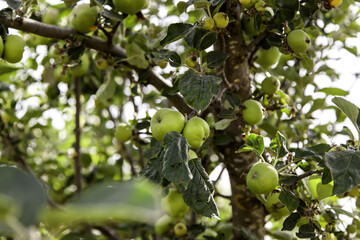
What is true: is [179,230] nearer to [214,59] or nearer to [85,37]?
[214,59]

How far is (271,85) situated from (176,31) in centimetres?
54

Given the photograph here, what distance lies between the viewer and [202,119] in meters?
1.21

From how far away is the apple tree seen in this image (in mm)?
1018

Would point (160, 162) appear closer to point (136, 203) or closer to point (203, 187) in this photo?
point (203, 187)

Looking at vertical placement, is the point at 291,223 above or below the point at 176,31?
below

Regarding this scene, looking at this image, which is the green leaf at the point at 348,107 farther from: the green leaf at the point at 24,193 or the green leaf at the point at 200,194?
the green leaf at the point at 24,193

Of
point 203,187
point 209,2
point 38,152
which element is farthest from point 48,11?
point 38,152

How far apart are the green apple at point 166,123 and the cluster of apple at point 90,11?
0.53 meters

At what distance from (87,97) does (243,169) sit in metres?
1.36

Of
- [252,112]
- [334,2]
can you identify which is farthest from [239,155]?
[334,2]

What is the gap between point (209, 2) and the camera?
1.27m

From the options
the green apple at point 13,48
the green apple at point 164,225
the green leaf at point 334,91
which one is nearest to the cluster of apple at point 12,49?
the green apple at point 13,48

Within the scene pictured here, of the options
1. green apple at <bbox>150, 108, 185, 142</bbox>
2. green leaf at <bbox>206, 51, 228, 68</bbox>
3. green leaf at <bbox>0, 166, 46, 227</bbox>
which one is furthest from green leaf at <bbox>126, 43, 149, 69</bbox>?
green leaf at <bbox>0, 166, 46, 227</bbox>

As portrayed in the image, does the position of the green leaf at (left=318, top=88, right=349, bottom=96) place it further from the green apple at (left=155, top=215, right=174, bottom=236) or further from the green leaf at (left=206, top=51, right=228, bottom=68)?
the green apple at (left=155, top=215, right=174, bottom=236)
